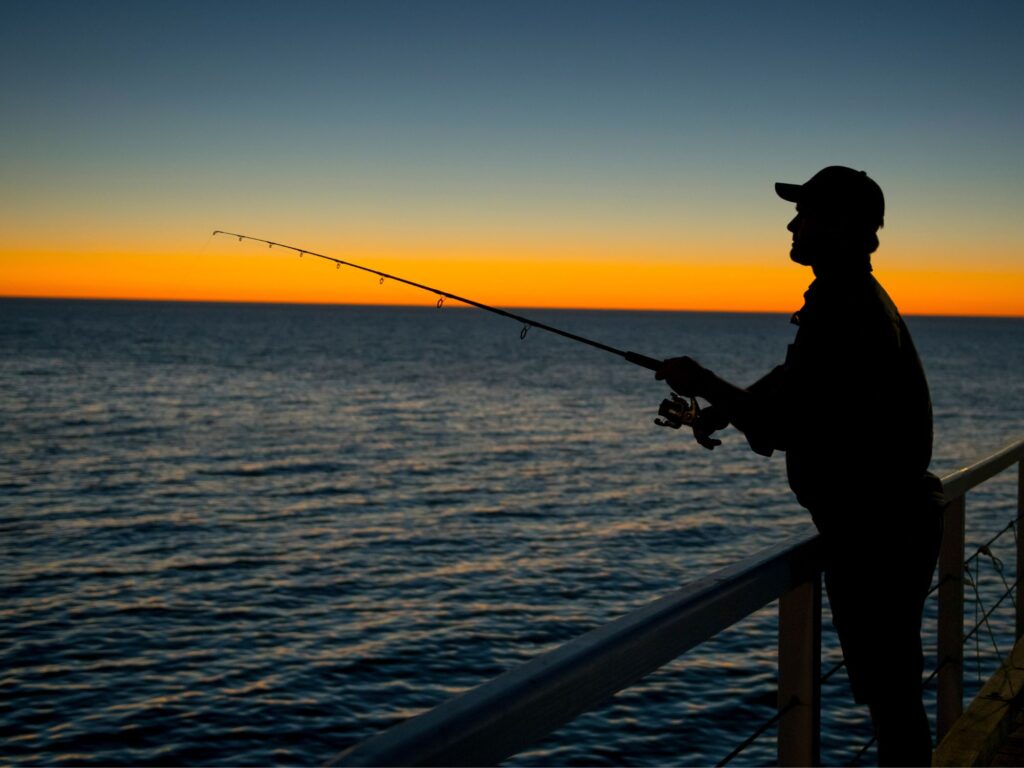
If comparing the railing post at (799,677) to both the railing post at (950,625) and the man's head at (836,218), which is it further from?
the railing post at (950,625)

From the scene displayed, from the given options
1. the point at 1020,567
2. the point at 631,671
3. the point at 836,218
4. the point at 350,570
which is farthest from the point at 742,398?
the point at 350,570

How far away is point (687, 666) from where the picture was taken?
41.6 ft

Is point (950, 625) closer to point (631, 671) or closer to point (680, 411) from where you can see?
point (680, 411)

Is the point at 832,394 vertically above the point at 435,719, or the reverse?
the point at 832,394

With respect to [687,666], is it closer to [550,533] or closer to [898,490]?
[550,533]

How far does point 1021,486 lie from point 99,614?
12.6 metres

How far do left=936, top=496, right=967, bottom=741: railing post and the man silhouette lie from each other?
3.64 ft

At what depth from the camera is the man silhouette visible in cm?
262

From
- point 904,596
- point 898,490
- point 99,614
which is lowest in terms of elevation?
point 99,614

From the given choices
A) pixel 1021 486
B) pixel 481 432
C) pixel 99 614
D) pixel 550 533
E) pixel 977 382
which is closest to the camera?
pixel 1021 486

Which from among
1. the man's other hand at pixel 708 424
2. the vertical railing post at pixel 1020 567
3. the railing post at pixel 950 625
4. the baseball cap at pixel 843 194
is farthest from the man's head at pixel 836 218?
the vertical railing post at pixel 1020 567

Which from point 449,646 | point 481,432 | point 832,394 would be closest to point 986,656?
point 449,646

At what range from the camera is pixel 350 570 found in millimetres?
16969

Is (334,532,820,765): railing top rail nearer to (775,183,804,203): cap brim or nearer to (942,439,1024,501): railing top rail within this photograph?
(775,183,804,203): cap brim
